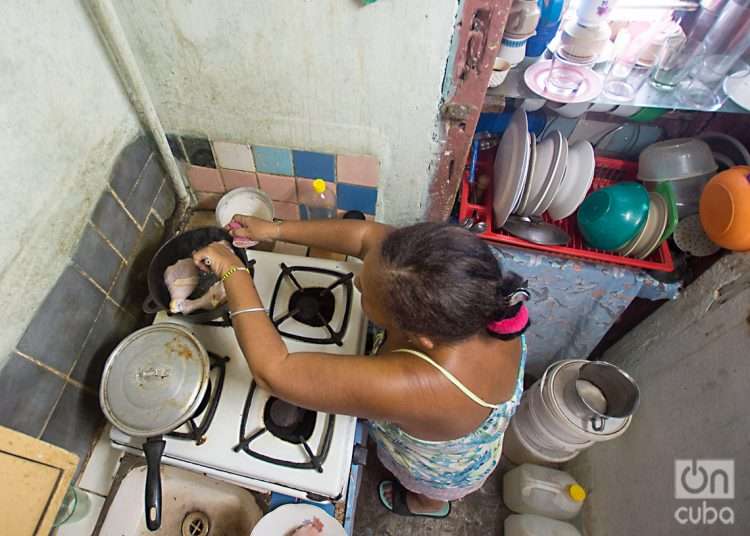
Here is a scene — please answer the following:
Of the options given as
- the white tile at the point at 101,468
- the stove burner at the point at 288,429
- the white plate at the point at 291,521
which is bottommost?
the white plate at the point at 291,521

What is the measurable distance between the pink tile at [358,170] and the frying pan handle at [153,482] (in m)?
0.76

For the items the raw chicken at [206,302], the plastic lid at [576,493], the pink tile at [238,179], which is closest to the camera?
the raw chicken at [206,302]

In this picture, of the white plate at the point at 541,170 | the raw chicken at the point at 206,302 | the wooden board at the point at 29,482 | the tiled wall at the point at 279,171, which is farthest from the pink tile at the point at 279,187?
the wooden board at the point at 29,482

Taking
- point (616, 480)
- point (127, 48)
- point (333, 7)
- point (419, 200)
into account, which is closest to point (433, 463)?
point (419, 200)

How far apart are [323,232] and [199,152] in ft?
1.42

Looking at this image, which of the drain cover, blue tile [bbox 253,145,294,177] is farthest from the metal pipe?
the drain cover

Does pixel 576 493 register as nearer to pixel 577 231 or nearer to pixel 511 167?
pixel 577 231

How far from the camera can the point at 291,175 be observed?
1194 millimetres

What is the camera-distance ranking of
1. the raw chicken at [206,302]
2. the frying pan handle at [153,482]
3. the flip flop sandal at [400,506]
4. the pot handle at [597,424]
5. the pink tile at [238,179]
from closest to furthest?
the frying pan handle at [153,482]
the raw chicken at [206,302]
the pink tile at [238,179]
the pot handle at [597,424]
the flip flop sandal at [400,506]

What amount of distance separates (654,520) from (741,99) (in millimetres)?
1237

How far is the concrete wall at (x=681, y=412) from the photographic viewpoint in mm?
1122

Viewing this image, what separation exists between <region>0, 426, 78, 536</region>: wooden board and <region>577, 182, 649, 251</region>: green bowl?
139 centimetres

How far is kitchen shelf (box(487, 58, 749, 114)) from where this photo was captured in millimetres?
1171

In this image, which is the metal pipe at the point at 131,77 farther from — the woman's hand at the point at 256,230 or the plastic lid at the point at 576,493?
the plastic lid at the point at 576,493
